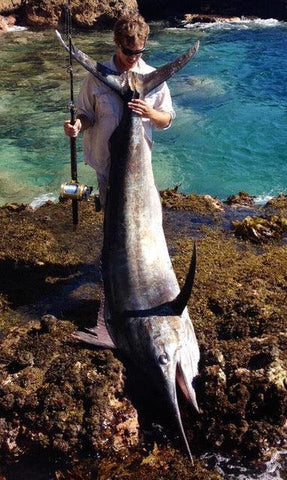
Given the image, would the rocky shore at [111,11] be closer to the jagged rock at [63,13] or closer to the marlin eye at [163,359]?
the jagged rock at [63,13]

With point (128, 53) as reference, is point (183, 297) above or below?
below

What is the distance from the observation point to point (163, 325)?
3.15 m

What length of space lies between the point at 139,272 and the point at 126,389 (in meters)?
0.77

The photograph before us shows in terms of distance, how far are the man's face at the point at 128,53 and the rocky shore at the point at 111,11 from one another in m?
19.5

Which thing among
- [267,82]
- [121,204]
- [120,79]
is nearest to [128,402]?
[121,204]

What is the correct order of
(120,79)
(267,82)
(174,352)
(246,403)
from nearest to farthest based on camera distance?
1. (174,352)
2. (246,403)
3. (120,79)
4. (267,82)

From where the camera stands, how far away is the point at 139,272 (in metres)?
3.34

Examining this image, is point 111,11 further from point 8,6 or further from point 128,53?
point 128,53

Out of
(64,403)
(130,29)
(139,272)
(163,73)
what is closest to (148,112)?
(163,73)

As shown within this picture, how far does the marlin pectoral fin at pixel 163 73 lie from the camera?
140 inches

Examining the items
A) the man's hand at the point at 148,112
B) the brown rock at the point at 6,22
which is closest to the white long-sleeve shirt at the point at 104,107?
the man's hand at the point at 148,112

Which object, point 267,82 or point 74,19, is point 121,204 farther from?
point 74,19

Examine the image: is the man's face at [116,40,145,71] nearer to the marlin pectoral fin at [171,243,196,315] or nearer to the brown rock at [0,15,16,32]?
the marlin pectoral fin at [171,243,196,315]

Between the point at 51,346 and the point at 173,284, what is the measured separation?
3.32 ft
